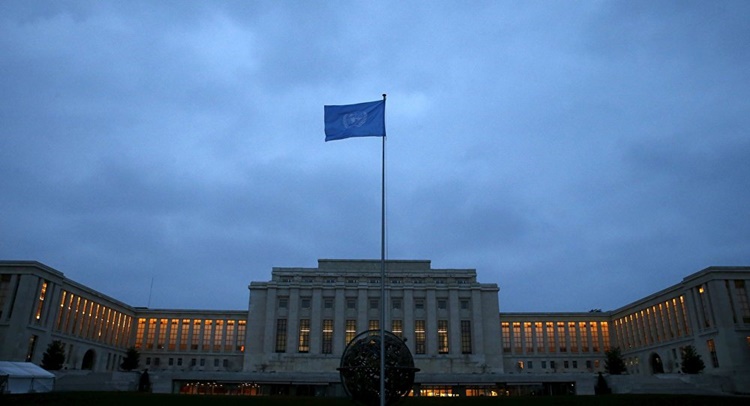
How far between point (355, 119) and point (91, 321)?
3062 inches

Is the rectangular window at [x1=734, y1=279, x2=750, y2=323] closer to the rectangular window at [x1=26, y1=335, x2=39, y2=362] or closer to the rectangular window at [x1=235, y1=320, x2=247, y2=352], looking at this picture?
the rectangular window at [x1=235, y1=320, x2=247, y2=352]

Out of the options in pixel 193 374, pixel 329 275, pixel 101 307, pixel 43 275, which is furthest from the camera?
pixel 329 275

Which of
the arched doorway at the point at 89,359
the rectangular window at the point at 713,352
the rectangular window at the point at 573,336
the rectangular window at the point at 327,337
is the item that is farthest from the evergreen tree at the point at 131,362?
the rectangular window at the point at 713,352

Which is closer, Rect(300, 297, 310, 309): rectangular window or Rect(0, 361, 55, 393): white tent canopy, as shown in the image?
Rect(0, 361, 55, 393): white tent canopy

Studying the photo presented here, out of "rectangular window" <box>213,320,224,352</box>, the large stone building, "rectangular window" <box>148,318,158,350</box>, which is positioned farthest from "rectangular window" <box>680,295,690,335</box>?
"rectangular window" <box>148,318,158,350</box>

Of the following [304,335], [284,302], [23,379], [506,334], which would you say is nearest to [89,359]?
[284,302]

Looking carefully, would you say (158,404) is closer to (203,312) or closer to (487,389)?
(487,389)

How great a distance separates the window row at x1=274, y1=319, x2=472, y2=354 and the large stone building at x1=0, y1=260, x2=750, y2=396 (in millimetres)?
182

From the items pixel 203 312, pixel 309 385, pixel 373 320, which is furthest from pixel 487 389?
pixel 203 312

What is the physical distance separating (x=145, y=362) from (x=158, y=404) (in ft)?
230

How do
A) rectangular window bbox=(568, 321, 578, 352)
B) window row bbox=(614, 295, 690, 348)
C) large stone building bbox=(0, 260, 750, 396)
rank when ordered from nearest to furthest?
large stone building bbox=(0, 260, 750, 396) < window row bbox=(614, 295, 690, 348) < rectangular window bbox=(568, 321, 578, 352)

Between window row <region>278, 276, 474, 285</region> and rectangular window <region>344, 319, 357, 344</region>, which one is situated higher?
window row <region>278, 276, 474, 285</region>

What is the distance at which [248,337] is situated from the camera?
9100cm

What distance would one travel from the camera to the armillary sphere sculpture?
82.2ft
